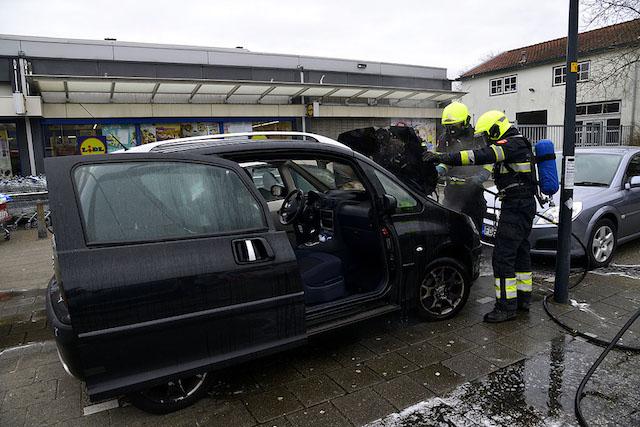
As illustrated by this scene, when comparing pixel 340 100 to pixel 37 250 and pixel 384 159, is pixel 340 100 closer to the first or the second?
pixel 37 250

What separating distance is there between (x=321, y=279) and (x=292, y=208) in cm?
87

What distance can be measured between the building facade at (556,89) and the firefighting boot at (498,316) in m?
17.0

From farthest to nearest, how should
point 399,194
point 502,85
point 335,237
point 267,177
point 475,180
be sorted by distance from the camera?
point 502,85 < point 267,177 < point 475,180 < point 335,237 < point 399,194

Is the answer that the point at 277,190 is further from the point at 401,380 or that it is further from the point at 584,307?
the point at 584,307

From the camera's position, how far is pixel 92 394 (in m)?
2.31

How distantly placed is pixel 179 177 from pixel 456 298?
9.21ft

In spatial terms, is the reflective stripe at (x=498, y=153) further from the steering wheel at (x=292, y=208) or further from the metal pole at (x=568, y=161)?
the steering wheel at (x=292, y=208)

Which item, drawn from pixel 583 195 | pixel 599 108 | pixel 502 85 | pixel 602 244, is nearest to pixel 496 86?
pixel 502 85

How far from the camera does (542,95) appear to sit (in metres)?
26.1

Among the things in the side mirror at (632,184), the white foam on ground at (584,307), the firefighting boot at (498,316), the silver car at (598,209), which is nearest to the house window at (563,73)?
the silver car at (598,209)

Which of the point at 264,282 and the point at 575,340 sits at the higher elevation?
the point at 264,282

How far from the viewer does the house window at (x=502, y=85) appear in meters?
27.7

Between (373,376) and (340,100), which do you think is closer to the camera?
(373,376)

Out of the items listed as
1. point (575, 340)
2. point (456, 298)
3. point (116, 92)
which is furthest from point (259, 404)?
point (116, 92)
